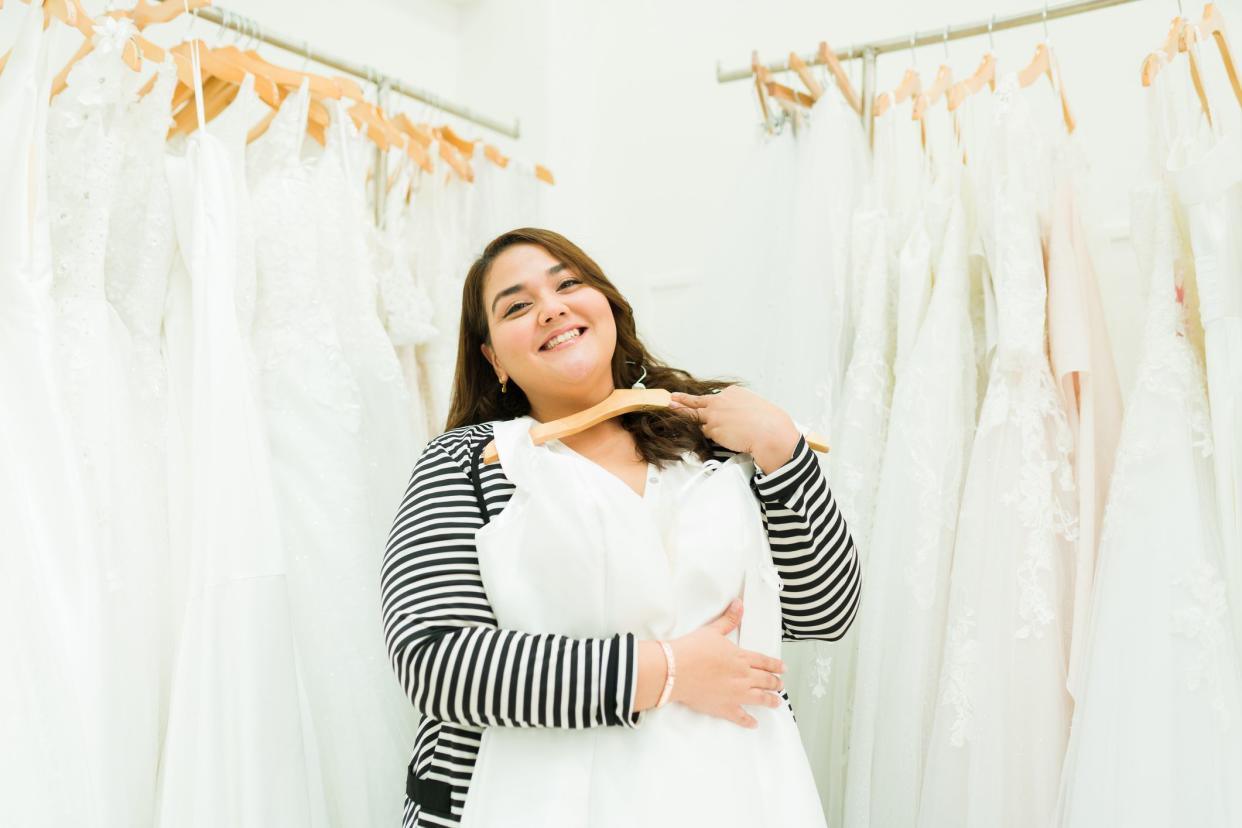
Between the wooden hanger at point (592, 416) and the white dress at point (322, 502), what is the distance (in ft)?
0.97

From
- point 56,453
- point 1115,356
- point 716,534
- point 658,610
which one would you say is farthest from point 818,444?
point 56,453

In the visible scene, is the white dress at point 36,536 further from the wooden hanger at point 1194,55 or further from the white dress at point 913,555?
the wooden hanger at point 1194,55

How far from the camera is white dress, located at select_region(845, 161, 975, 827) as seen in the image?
1431 mm

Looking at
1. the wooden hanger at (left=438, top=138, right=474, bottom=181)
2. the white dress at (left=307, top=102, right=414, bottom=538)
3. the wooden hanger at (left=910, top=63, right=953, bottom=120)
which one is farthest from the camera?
the wooden hanger at (left=438, top=138, right=474, bottom=181)

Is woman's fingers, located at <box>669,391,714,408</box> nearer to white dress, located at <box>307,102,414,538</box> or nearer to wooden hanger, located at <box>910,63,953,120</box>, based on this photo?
white dress, located at <box>307,102,414,538</box>

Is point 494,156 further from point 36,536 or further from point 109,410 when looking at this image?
point 36,536

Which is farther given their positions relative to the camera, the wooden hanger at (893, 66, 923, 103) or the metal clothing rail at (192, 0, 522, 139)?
the wooden hanger at (893, 66, 923, 103)

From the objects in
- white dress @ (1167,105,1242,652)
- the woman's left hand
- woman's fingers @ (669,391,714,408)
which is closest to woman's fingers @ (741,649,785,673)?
the woman's left hand

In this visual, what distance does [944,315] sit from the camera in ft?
5.12

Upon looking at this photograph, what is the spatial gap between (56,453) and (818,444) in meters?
1.00

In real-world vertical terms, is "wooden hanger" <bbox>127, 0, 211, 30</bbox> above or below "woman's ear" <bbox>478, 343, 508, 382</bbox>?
above

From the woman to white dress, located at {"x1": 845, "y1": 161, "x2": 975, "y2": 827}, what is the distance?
0.57ft

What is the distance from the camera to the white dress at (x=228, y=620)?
120 centimetres

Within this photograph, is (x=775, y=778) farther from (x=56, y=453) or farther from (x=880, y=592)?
(x=56, y=453)
